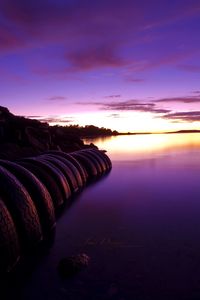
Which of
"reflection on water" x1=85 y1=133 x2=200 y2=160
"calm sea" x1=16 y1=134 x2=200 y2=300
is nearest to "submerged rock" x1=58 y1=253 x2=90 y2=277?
"calm sea" x1=16 y1=134 x2=200 y2=300

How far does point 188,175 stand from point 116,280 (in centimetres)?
1219

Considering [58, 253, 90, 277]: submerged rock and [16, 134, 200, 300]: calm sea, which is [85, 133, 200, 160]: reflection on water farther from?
[58, 253, 90, 277]: submerged rock

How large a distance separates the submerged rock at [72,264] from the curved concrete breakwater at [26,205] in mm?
620

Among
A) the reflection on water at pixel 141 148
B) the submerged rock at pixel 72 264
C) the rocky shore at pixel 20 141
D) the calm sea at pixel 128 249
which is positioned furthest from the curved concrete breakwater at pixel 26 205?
the reflection on water at pixel 141 148

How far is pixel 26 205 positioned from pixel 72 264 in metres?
1.08

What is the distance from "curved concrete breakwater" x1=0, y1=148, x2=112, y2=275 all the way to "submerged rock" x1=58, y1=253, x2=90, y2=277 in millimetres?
620

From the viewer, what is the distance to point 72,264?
4.75m

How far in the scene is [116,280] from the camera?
439 cm

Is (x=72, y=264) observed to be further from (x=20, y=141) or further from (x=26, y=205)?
(x=20, y=141)

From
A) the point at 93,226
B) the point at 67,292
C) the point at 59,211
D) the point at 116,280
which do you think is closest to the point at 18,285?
the point at 67,292

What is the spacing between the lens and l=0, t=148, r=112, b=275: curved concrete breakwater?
14.7 feet

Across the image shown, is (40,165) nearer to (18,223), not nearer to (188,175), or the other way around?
(18,223)

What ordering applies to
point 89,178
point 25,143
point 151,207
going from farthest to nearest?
point 25,143 < point 89,178 < point 151,207

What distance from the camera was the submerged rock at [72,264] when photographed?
4.61 meters
